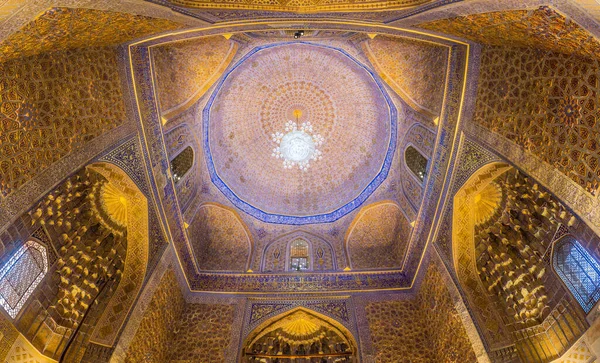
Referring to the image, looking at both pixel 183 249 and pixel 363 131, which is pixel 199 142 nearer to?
pixel 183 249

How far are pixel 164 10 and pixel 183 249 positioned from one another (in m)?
5.34

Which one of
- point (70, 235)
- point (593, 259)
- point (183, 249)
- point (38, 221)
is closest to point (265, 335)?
point (183, 249)

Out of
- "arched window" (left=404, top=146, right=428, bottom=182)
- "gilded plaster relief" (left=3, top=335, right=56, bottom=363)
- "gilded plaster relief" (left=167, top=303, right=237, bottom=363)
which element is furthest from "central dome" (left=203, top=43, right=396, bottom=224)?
"gilded plaster relief" (left=3, top=335, right=56, bottom=363)

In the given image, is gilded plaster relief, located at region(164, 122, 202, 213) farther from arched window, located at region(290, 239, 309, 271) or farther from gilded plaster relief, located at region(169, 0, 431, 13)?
gilded plaster relief, located at region(169, 0, 431, 13)

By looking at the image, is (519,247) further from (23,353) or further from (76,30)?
(23,353)

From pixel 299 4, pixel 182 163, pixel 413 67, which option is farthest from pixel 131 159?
pixel 413 67

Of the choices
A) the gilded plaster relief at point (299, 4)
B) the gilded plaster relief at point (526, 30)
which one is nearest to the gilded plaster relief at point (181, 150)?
the gilded plaster relief at point (299, 4)

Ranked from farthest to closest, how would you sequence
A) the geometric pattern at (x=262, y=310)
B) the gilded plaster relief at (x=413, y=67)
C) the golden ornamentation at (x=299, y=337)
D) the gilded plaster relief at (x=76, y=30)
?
the geometric pattern at (x=262, y=310) → the golden ornamentation at (x=299, y=337) → the gilded plaster relief at (x=413, y=67) → the gilded plaster relief at (x=76, y=30)

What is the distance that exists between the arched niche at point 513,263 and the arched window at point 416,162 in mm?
1182

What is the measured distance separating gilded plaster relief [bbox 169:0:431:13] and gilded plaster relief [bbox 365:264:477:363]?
518 cm

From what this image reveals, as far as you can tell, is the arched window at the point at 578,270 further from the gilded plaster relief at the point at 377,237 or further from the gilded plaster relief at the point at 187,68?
the gilded plaster relief at the point at 187,68

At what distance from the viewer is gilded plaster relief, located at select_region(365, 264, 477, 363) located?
678 cm

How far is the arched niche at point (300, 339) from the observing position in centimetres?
772

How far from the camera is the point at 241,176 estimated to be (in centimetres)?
1062
